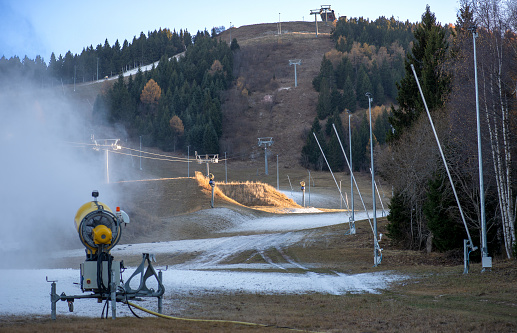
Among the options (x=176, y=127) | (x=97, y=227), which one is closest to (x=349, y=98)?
(x=176, y=127)

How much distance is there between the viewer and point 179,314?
545 inches

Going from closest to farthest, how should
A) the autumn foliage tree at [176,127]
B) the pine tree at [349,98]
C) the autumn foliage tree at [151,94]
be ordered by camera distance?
the autumn foliage tree at [176,127] → the pine tree at [349,98] → the autumn foliage tree at [151,94]

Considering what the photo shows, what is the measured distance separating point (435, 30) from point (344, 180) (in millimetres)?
83653

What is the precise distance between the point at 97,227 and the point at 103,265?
95cm

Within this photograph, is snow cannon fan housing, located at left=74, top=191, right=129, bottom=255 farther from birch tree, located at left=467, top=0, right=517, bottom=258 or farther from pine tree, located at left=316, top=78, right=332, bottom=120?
pine tree, located at left=316, top=78, right=332, bottom=120

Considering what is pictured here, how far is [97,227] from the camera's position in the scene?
13.5m

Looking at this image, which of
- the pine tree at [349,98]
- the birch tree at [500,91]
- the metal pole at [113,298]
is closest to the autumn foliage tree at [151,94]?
the pine tree at [349,98]

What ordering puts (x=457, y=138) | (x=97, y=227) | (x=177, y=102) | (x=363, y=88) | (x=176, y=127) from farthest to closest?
(x=363, y=88), (x=177, y=102), (x=176, y=127), (x=457, y=138), (x=97, y=227)

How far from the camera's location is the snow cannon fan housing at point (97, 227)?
1353 centimetres

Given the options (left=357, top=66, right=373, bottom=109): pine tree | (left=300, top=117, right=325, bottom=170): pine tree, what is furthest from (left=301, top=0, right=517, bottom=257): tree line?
(left=357, top=66, right=373, bottom=109): pine tree

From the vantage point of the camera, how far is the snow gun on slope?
13180 millimetres

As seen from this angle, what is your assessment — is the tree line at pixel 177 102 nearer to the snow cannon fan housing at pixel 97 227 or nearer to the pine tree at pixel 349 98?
→ the pine tree at pixel 349 98

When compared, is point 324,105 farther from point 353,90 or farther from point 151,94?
point 151,94

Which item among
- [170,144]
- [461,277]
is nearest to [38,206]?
[461,277]
